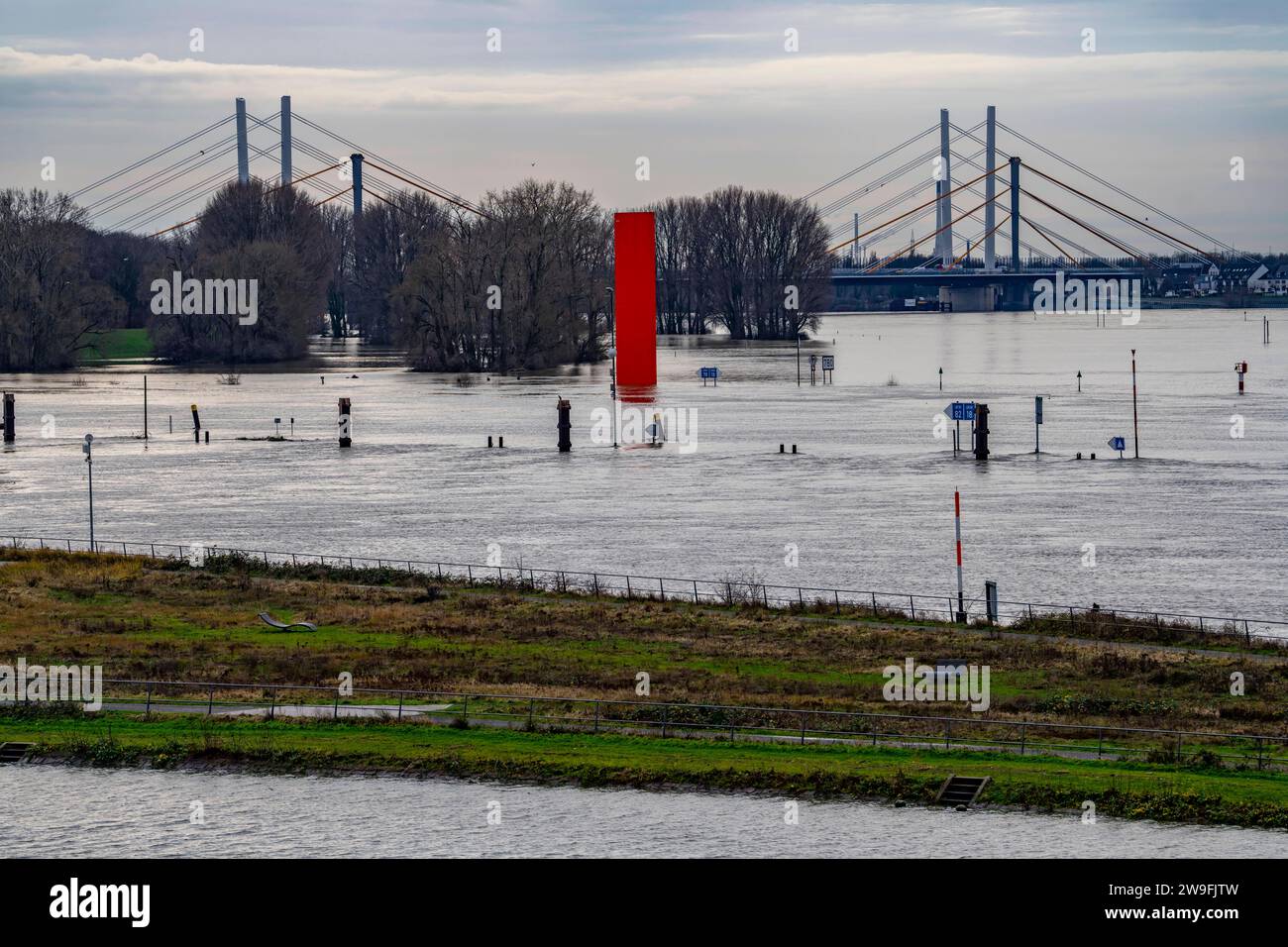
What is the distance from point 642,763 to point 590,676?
6663 millimetres

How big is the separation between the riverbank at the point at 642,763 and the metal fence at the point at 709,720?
1.77 ft

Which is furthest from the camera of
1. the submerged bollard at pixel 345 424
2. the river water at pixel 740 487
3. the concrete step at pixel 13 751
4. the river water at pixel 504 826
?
the submerged bollard at pixel 345 424

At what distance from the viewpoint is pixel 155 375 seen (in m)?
169

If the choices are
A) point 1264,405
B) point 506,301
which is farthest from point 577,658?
point 506,301

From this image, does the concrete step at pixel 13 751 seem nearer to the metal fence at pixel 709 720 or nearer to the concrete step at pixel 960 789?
the metal fence at pixel 709 720

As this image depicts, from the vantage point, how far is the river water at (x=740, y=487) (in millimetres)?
56281

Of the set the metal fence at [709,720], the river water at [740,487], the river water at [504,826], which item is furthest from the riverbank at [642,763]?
the river water at [740,487]

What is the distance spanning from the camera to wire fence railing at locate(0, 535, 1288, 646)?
145 feet

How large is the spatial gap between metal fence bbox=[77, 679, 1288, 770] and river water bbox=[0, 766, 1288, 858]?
2760 millimetres

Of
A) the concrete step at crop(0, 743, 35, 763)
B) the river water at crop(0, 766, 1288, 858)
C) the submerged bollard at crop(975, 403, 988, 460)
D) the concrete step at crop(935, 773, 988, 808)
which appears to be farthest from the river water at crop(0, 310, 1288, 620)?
the concrete step at crop(0, 743, 35, 763)

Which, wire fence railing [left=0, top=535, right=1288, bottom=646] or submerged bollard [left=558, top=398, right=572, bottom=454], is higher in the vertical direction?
submerged bollard [left=558, top=398, right=572, bottom=454]

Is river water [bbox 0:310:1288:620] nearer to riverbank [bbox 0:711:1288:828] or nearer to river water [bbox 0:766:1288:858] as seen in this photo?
riverbank [bbox 0:711:1288:828]

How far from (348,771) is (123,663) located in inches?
385

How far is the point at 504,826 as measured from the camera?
3114 centimetres
